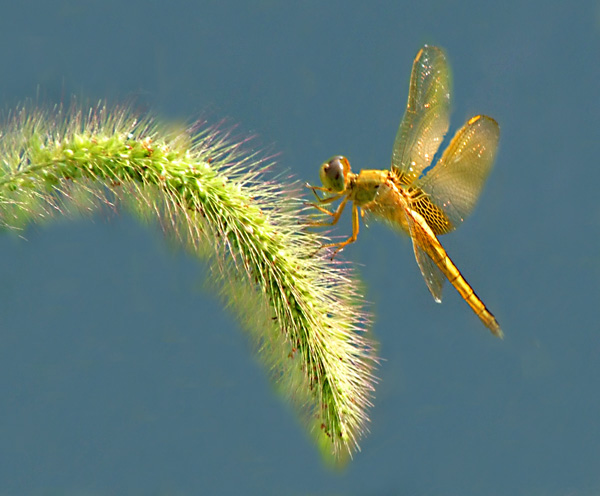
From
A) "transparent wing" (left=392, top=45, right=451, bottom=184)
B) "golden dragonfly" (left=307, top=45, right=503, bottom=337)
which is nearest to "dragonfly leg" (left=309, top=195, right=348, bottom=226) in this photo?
"golden dragonfly" (left=307, top=45, right=503, bottom=337)

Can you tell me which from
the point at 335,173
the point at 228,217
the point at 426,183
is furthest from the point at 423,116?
the point at 228,217

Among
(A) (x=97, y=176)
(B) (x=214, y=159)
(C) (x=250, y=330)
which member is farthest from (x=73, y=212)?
(C) (x=250, y=330)

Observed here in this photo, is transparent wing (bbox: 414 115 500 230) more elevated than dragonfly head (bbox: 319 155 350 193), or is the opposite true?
dragonfly head (bbox: 319 155 350 193)

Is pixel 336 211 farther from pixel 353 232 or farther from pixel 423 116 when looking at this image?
pixel 423 116

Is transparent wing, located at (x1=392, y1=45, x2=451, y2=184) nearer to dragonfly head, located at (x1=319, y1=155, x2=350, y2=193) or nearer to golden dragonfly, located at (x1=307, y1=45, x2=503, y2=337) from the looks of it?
golden dragonfly, located at (x1=307, y1=45, x2=503, y2=337)

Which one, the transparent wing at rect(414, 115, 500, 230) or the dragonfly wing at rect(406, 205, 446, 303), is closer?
the transparent wing at rect(414, 115, 500, 230)
